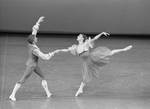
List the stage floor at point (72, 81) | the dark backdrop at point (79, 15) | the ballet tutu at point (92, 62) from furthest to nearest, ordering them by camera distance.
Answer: the dark backdrop at point (79, 15) < the ballet tutu at point (92, 62) < the stage floor at point (72, 81)

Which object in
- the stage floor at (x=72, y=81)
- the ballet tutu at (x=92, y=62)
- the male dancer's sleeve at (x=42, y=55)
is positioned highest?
the male dancer's sleeve at (x=42, y=55)

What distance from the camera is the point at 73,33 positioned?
10.8 m

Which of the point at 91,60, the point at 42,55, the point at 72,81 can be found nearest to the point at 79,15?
the point at 72,81

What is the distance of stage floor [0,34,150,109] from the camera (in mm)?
6492

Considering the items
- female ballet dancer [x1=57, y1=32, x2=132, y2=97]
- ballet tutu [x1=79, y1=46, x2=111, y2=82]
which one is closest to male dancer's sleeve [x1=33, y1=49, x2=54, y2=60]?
female ballet dancer [x1=57, y1=32, x2=132, y2=97]

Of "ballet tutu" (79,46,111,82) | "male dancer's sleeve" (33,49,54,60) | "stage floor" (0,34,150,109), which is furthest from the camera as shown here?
"ballet tutu" (79,46,111,82)

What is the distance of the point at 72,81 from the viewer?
7488 millimetres

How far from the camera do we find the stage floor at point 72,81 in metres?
6.49

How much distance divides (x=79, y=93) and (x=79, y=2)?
3937 mm

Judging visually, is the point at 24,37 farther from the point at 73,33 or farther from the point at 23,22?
the point at 73,33

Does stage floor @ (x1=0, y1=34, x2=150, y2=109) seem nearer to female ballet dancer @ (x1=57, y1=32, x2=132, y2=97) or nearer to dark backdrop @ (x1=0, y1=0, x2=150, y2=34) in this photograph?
female ballet dancer @ (x1=57, y1=32, x2=132, y2=97)

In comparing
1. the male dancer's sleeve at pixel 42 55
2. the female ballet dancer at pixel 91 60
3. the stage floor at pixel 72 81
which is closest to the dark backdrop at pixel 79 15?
the stage floor at pixel 72 81

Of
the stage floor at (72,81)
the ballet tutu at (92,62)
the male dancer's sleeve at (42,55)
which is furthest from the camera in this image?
the ballet tutu at (92,62)

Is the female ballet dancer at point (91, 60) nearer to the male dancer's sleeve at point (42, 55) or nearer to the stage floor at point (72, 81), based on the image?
the stage floor at point (72, 81)
